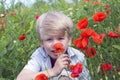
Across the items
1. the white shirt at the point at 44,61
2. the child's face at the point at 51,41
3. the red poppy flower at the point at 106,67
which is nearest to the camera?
the red poppy flower at the point at 106,67

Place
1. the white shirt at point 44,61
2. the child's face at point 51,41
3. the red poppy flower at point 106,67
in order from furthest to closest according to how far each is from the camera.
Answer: the white shirt at point 44,61, the child's face at point 51,41, the red poppy flower at point 106,67

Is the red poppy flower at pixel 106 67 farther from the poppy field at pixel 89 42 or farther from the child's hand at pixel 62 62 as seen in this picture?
the child's hand at pixel 62 62

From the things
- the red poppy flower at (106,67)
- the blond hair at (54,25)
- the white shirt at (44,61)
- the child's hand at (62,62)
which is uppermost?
the blond hair at (54,25)

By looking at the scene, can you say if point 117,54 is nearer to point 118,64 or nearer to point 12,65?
point 118,64

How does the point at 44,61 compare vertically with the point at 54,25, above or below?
below

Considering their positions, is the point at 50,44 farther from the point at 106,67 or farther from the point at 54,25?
the point at 106,67

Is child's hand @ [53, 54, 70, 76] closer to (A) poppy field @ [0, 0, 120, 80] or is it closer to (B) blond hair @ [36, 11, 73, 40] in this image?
(A) poppy field @ [0, 0, 120, 80]

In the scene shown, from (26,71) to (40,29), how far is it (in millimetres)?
267

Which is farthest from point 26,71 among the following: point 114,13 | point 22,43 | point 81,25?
point 114,13

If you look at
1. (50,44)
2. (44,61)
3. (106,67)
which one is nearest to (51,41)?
(50,44)

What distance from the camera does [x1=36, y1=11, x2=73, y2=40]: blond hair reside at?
8.46 feet

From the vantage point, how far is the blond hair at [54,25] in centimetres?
258

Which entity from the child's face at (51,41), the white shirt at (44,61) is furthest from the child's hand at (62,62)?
the white shirt at (44,61)

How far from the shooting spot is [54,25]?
2592mm
